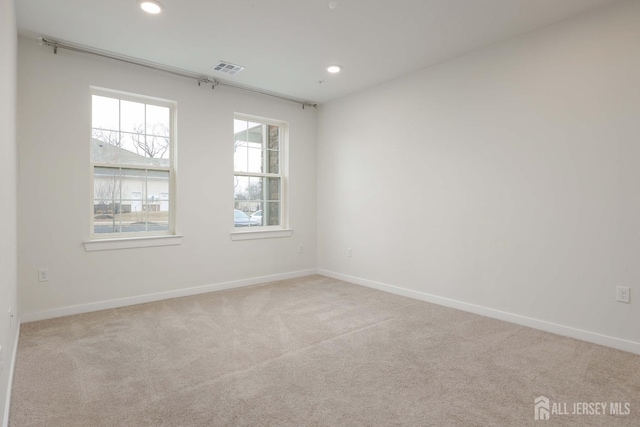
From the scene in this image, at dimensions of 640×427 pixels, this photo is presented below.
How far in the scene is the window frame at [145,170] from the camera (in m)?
3.63

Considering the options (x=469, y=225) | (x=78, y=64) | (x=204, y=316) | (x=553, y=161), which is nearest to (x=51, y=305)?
(x=204, y=316)

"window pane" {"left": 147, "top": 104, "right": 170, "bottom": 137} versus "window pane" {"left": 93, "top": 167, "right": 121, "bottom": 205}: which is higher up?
"window pane" {"left": 147, "top": 104, "right": 170, "bottom": 137}

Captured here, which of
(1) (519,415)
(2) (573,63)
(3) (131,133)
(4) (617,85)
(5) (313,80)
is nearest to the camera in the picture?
(1) (519,415)

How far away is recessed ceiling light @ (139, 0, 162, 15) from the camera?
2.68 meters

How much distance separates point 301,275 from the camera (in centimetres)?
533

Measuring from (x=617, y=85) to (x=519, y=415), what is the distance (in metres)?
2.54

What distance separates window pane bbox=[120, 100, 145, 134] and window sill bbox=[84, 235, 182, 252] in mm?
1222

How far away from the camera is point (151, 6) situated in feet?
8.95

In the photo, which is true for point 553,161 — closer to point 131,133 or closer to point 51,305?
point 131,133

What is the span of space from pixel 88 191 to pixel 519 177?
13.9 feet

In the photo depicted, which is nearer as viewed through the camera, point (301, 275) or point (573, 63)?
point (573, 63)

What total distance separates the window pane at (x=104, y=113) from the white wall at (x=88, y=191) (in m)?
0.15

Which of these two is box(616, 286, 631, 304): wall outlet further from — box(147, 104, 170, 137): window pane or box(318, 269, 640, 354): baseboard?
box(147, 104, 170, 137): window pane

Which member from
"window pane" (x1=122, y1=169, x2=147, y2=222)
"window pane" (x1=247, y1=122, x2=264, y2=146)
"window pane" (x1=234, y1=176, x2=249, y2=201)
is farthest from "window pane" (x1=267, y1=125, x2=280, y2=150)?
"window pane" (x1=122, y1=169, x2=147, y2=222)
